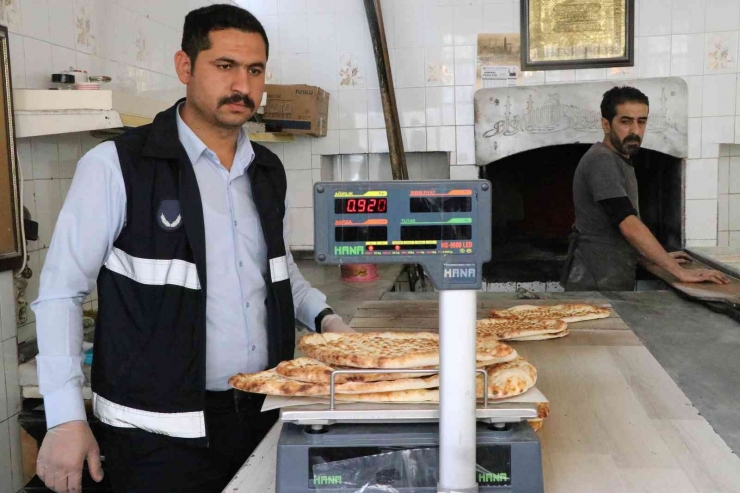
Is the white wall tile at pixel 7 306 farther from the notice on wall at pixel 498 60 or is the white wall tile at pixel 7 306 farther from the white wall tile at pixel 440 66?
the notice on wall at pixel 498 60

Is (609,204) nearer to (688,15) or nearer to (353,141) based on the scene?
(688,15)

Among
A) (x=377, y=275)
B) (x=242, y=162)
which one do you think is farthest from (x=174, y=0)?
(x=242, y=162)

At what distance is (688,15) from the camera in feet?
13.8

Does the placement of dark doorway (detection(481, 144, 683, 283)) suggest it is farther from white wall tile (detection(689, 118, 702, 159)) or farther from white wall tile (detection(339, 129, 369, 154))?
white wall tile (detection(339, 129, 369, 154))

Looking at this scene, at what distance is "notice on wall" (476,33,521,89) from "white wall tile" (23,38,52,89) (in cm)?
261

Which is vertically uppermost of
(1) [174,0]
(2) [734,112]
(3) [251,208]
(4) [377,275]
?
(1) [174,0]

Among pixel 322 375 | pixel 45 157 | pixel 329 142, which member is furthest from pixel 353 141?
pixel 322 375

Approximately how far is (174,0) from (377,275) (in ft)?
5.71

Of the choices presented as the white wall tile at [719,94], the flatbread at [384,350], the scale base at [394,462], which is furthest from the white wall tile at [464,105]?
the scale base at [394,462]

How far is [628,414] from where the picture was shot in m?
1.34

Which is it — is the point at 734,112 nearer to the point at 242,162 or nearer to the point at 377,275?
the point at 377,275

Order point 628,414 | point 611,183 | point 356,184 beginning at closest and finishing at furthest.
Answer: point 356,184 → point 628,414 → point 611,183

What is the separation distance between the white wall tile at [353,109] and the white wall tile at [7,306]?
103 inches

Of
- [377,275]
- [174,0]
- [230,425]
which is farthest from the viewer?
[377,275]
